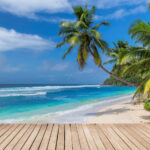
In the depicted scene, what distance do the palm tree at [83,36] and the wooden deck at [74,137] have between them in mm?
6747

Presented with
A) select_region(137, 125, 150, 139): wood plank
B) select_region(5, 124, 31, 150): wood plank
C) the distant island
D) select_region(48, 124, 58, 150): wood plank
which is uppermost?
the distant island

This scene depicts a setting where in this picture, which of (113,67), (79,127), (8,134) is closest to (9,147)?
(8,134)

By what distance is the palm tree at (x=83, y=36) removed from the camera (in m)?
10.4

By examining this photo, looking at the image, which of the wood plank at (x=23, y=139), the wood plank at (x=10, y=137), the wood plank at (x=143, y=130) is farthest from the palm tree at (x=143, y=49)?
the wood plank at (x=10, y=137)

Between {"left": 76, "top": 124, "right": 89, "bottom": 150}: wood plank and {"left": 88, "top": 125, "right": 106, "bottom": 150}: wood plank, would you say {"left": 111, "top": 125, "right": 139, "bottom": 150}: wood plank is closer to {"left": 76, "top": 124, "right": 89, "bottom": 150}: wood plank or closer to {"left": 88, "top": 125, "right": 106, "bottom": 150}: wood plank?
{"left": 88, "top": 125, "right": 106, "bottom": 150}: wood plank

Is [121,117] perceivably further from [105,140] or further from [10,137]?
[10,137]

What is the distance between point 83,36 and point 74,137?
850cm

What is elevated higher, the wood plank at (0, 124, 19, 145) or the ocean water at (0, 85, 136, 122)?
the wood plank at (0, 124, 19, 145)

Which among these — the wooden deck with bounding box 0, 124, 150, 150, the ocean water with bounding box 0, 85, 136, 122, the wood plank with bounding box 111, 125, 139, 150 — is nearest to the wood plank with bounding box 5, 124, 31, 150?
the wooden deck with bounding box 0, 124, 150, 150

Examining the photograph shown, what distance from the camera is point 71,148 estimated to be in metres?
2.78

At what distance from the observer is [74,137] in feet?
10.8

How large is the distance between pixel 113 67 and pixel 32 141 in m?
13.5

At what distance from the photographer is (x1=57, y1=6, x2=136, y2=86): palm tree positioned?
10.4 m

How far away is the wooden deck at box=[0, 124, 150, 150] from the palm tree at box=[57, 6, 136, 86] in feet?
→ 22.1
